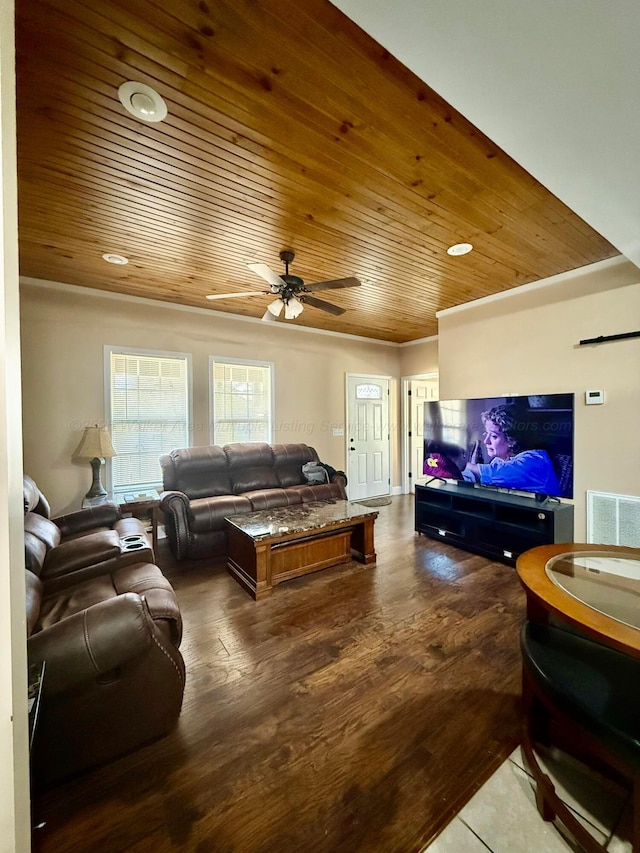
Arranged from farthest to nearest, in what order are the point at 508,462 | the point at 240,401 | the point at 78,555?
1. the point at 240,401
2. the point at 508,462
3. the point at 78,555

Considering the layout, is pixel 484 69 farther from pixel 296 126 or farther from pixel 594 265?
pixel 594 265

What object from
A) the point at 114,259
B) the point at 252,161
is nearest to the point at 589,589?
the point at 252,161

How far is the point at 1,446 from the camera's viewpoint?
24.8 inches

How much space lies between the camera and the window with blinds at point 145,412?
149 inches

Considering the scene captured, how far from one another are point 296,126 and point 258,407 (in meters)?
3.46

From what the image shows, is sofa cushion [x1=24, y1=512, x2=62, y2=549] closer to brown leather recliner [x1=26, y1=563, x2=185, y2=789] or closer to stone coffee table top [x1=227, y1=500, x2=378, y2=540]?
brown leather recliner [x1=26, y1=563, x2=185, y2=789]

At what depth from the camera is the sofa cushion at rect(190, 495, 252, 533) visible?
329 centimetres

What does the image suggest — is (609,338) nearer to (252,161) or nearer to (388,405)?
(252,161)

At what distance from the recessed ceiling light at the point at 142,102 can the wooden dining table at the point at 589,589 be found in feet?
8.48

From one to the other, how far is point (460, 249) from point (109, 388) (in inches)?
145

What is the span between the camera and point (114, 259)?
9.75ft

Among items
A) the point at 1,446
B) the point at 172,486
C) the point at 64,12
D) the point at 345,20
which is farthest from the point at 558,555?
the point at 172,486

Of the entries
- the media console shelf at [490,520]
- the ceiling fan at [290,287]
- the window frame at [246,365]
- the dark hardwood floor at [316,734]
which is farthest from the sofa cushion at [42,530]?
the media console shelf at [490,520]

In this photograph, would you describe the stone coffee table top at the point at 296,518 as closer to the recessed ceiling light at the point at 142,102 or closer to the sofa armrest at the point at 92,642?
the sofa armrest at the point at 92,642
